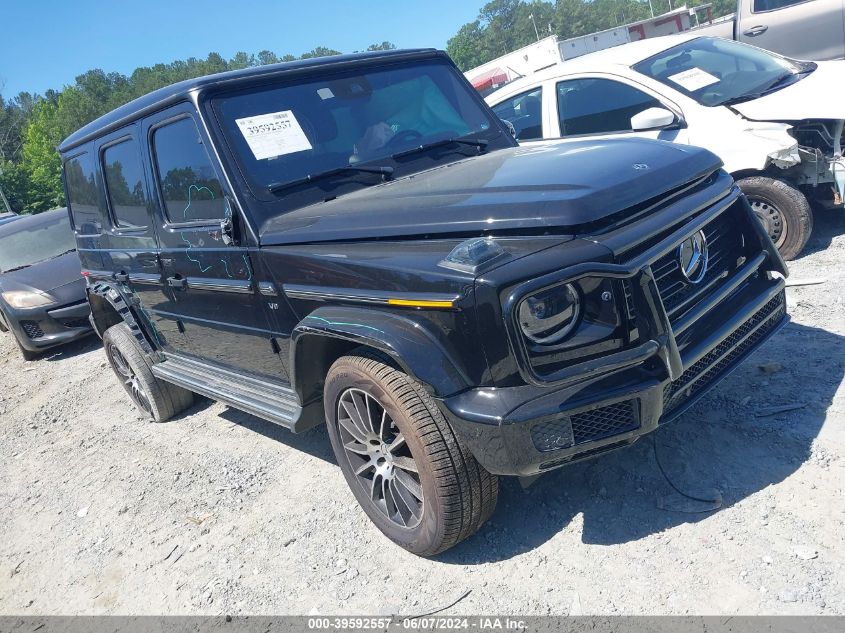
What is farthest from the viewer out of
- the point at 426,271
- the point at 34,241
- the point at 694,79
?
the point at 34,241

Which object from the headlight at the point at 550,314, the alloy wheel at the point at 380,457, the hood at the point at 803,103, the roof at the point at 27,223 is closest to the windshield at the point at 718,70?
the hood at the point at 803,103

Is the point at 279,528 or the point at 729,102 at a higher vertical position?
the point at 729,102

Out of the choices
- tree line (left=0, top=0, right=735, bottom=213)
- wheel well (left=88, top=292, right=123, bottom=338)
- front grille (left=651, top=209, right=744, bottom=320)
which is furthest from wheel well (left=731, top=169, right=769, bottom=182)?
tree line (left=0, top=0, right=735, bottom=213)

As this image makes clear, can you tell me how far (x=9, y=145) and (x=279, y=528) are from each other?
92043mm

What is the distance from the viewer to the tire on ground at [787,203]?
4.94 m

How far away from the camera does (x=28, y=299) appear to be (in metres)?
8.27

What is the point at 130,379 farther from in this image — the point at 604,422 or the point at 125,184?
the point at 604,422

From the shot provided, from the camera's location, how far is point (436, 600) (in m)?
2.73

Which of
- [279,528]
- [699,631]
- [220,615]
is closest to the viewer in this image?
[699,631]

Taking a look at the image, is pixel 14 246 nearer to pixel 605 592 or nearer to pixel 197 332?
pixel 197 332

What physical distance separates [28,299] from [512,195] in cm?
772

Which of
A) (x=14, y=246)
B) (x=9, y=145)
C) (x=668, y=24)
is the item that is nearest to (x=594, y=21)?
(x=9, y=145)

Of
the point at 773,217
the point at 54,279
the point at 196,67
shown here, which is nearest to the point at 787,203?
the point at 773,217

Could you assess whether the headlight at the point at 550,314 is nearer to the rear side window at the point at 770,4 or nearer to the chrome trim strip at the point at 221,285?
the chrome trim strip at the point at 221,285
